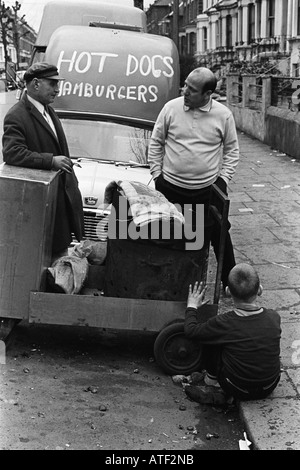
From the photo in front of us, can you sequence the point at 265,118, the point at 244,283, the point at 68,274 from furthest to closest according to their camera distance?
the point at 265,118 → the point at 68,274 → the point at 244,283

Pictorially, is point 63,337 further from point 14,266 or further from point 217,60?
point 217,60

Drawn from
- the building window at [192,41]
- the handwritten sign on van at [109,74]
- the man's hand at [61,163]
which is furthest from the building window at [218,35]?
the man's hand at [61,163]

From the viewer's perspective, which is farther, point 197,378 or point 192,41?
point 192,41

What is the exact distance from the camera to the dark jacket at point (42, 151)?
18.5ft

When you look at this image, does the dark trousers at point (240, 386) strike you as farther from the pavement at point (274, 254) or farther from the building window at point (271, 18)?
the building window at point (271, 18)

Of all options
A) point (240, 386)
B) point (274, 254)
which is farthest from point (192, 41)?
point (240, 386)

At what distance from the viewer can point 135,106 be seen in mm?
9008

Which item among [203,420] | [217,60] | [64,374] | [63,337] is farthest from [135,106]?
[217,60]

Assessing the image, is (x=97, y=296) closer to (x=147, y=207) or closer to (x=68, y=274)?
(x=68, y=274)

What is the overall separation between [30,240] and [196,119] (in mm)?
1746

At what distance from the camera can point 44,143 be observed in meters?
5.89

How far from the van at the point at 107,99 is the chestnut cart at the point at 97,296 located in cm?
176

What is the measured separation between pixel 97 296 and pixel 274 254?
3.36 m

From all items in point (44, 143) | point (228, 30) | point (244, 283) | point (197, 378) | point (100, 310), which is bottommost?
point (197, 378)
